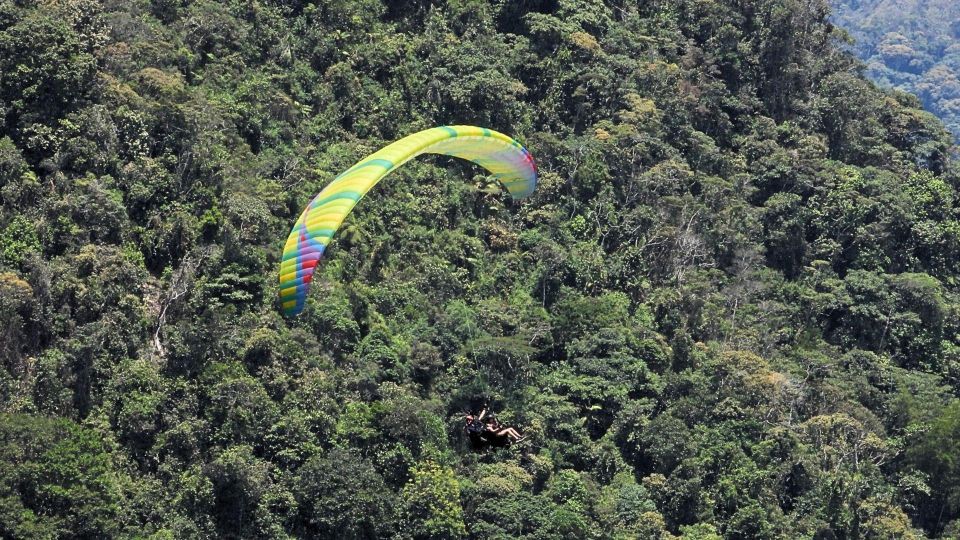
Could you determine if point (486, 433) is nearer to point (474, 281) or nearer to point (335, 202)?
point (335, 202)

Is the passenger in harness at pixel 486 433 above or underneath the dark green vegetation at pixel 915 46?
underneath

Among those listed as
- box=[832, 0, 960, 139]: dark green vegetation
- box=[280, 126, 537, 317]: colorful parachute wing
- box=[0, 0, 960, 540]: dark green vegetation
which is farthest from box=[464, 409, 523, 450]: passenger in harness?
box=[832, 0, 960, 139]: dark green vegetation

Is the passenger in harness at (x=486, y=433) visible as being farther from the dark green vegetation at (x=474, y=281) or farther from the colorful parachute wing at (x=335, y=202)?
the dark green vegetation at (x=474, y=281)

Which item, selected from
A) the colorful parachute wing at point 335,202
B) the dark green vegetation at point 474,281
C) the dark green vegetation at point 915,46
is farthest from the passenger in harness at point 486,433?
the dark green vegetation at point 915,46

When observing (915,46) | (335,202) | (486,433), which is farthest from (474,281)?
(915,46)

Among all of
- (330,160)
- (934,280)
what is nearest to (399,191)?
(330,160)

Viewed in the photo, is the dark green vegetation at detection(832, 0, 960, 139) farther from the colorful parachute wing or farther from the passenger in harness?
the passenger in harness
